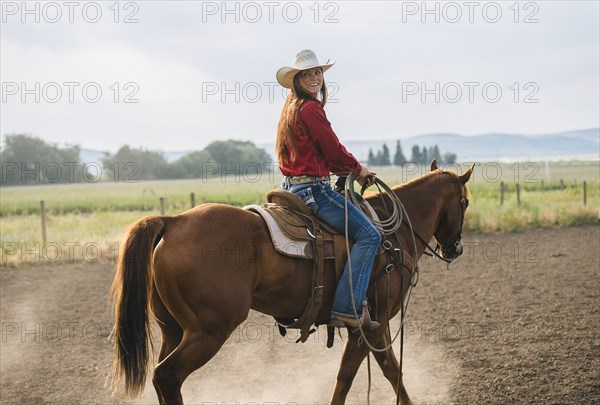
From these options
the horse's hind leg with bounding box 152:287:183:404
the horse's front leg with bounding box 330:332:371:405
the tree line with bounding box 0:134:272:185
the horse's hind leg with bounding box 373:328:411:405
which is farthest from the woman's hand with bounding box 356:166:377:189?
the tree line with bounding box 0:134:272:185

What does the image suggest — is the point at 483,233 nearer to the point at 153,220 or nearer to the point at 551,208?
the point at 551,208

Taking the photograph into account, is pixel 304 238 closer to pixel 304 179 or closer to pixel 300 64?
pixel 304 179

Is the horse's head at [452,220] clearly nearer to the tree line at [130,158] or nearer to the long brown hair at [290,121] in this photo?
the long brown hair at [290,121]

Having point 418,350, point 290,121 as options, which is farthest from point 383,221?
point 418,350

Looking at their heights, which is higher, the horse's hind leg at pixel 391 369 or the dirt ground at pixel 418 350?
the horse's hind leg at pixel 391 369

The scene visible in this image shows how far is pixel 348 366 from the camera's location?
5168mm

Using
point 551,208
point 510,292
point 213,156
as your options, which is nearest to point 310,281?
point 510,292

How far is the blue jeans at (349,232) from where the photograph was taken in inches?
193

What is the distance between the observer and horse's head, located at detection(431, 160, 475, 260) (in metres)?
5.99

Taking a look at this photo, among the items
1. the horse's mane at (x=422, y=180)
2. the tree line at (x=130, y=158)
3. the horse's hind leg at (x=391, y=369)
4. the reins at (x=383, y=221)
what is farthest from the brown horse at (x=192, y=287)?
the tree line at (x=130, y=158)

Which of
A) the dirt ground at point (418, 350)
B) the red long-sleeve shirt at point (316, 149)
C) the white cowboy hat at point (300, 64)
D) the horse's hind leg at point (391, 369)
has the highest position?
the white cowboy hat at point (300, 64)

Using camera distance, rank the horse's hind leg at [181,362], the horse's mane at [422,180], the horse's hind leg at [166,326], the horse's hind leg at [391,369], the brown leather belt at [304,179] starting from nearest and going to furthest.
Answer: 1. the horse's hind leg at [181,362]
2. the horse's hind leg at [166,326]
3. the brown leather belt at [304,179]
4. the horse's hind leg at [391,369]
5. the horse's mane at [422,180]

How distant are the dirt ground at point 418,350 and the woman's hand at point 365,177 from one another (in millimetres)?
2208

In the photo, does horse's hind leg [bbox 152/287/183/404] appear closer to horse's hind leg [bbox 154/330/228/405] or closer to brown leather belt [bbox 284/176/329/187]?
horse's hind leg [bbox 154/330/228/405]
